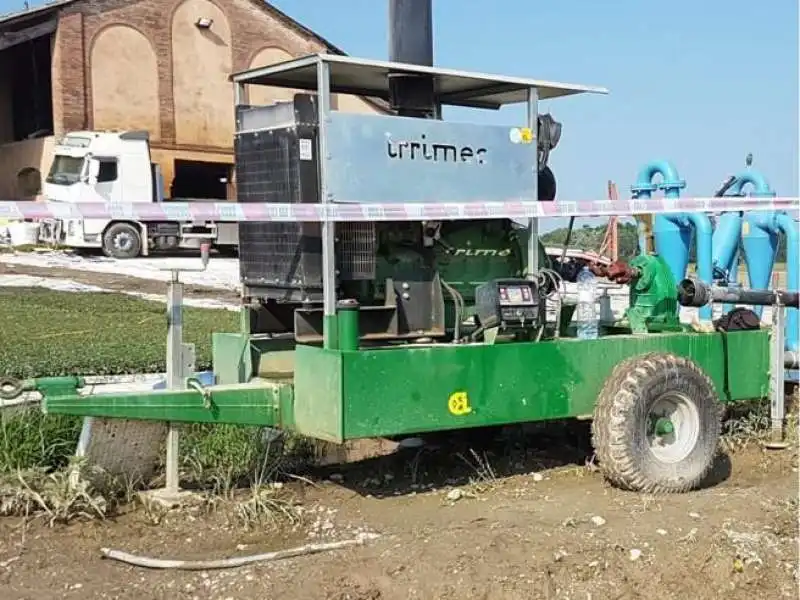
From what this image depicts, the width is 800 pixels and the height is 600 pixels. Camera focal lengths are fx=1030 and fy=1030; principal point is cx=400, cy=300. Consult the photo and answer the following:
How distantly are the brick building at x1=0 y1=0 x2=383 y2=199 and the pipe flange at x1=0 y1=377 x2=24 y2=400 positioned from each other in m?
23.7

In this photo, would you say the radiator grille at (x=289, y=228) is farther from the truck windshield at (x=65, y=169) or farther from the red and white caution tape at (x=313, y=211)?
the truck windshield at (x=65, y=169)

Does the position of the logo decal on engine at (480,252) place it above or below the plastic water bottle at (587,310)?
above

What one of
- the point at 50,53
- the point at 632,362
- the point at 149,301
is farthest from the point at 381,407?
the point at 50,53

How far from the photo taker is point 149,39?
29766 mm

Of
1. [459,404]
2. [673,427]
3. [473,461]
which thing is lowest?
[473,461]

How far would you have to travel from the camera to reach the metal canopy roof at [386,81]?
5859 millimetres

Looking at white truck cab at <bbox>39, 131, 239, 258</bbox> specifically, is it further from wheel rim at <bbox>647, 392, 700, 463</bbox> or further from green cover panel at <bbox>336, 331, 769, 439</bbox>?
wheel rim at <bbox>647, 392, 700, 463</bbox>

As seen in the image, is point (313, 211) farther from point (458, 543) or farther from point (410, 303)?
point (458, 543)

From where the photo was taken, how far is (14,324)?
441 inches

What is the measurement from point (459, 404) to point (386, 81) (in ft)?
7.15

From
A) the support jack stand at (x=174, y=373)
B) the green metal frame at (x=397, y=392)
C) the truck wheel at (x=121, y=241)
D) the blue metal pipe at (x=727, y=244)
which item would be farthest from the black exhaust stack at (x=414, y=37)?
the truck wheel at (x=121, y=241)

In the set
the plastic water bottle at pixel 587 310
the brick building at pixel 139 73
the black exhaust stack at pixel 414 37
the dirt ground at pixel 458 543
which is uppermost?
the brick building at pixel 139 73

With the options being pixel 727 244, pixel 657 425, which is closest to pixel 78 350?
pixel 657 425

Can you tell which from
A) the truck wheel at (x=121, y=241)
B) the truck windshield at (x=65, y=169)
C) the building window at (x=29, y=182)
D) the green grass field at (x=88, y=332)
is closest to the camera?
the green grass field at (x=88, y=332)
